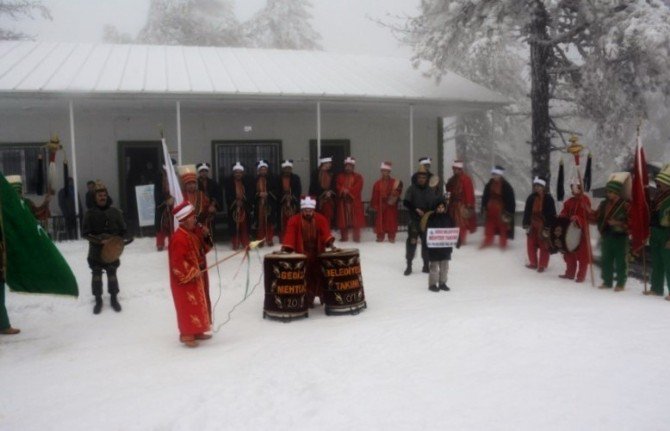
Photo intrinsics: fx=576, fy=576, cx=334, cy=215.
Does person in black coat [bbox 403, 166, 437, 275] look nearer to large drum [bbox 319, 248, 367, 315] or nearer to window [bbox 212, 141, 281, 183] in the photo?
large drum [bbox 319, 248, 367, 315]

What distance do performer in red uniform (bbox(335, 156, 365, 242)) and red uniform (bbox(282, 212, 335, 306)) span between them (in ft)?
14.1

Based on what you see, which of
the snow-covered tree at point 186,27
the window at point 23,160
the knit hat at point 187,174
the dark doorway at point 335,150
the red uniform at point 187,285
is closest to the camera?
the red uniform at point 187,285

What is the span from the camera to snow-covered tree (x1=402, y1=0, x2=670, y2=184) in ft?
34.9

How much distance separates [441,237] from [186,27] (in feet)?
87.0

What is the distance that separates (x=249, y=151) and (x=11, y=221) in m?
8.35

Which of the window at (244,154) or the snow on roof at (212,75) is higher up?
the snow on roof at (212,75)

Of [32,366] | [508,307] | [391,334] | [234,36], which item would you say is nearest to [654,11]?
[508,307]

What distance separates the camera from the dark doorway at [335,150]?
15.1m

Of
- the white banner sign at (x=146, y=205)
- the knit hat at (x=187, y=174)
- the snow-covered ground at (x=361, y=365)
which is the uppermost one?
the knit hat at (x=187, y=174)

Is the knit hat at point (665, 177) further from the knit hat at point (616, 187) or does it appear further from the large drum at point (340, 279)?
the large drum at point (340, 279)

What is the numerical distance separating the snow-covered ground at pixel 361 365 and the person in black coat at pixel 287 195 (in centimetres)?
329

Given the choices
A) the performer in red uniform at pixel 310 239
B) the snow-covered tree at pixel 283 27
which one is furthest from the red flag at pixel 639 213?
the snow-covered tree at pixel 283 27

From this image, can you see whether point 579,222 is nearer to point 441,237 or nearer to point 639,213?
point 639,213

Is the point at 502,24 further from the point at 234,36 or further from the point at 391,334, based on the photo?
the point at 234,36
